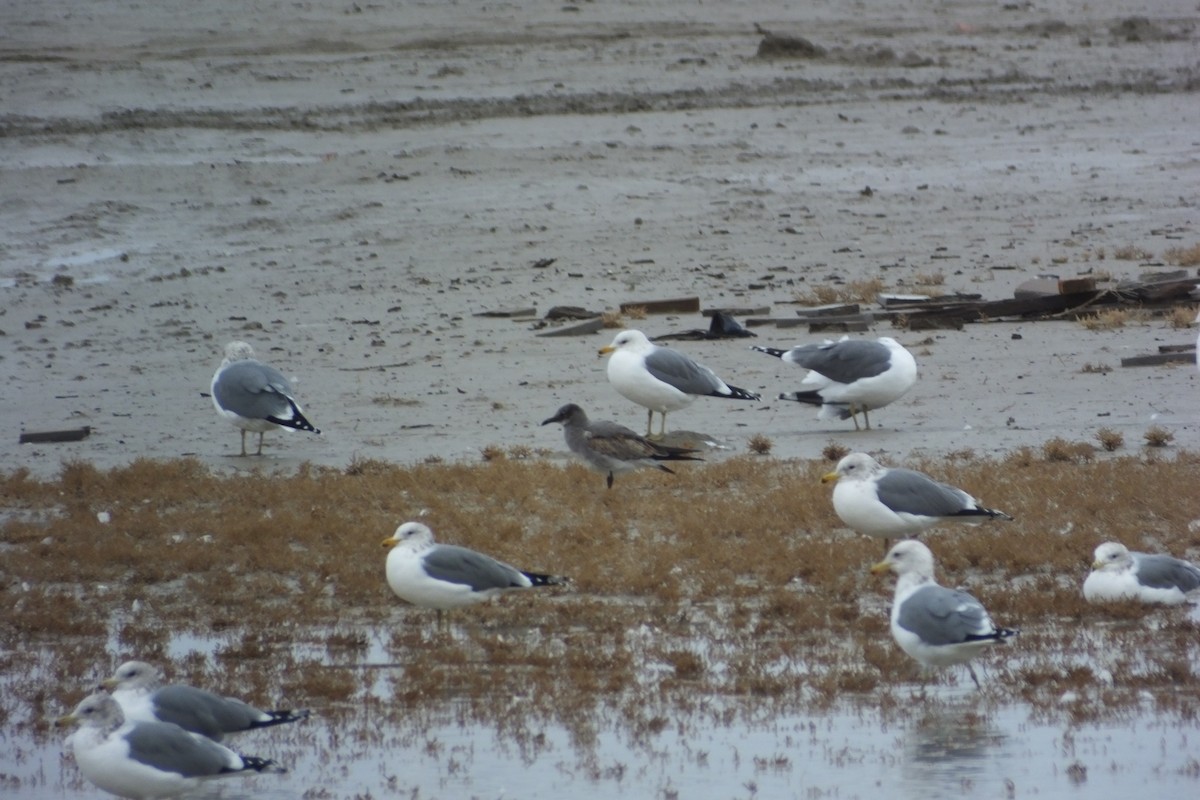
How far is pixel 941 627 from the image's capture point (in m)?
7.84

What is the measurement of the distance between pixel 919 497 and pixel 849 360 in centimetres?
356

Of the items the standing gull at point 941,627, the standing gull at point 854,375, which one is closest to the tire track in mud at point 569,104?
the standing gull at point 854,375

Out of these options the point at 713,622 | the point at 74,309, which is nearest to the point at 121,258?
the point at 74,309

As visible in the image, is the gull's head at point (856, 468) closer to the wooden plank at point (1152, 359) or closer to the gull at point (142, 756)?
the gull at point (142, 756)

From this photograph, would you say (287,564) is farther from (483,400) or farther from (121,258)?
(121,258)

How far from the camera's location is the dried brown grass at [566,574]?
8312 millimetres

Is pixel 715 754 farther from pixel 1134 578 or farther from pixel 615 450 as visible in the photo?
pixel 615 450

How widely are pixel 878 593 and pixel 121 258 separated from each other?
521 inches

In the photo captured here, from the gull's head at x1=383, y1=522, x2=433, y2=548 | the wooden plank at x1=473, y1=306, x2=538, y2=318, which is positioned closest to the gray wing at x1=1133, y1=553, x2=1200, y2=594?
the gull's head at x1=383, y1=522, x2=433, y2=548

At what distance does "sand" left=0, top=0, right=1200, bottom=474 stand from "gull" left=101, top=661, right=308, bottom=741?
5.60 metres

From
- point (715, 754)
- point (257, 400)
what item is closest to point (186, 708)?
point (715, 754)

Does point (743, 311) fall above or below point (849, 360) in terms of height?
above

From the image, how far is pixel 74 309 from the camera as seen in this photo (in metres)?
18.5

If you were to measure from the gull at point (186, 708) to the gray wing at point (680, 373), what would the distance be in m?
6.35
